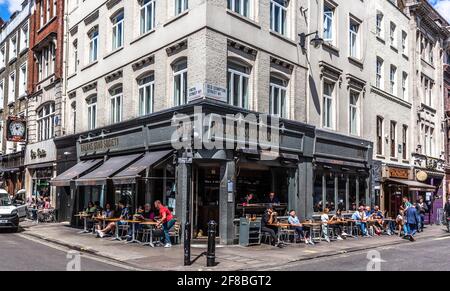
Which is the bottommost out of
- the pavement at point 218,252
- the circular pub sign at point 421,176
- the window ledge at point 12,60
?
the pavement at point 218,252

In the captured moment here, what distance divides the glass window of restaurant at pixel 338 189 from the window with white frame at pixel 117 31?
35.1 ft

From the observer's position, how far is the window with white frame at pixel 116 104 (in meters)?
21.4

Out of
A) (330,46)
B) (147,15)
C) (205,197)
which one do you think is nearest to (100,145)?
(147,15)

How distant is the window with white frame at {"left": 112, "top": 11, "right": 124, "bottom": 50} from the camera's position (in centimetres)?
2136

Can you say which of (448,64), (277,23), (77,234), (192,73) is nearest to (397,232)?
(277,23)

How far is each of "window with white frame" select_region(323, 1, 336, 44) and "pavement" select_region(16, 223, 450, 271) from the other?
965 centimetres

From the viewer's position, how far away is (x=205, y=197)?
17.1m

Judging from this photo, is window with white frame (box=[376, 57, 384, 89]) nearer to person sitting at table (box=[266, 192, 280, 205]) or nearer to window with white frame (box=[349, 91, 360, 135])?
window with white frame (box=[349, 91, 360, 135])

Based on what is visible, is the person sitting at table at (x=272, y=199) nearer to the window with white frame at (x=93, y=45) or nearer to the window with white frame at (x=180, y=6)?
the window with white frame at (x=180, y=6)

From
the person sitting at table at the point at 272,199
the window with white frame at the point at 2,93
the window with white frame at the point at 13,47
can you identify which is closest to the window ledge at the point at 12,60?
the window with white frame at the point at 13,47

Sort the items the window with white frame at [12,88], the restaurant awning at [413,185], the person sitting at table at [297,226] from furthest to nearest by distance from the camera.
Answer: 1. the window with white frame at [12,88]
2. the restaurant awning at [413,185]
3. the person sitting at table at [297,226]

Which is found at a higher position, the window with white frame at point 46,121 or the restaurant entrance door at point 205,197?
the window with white frame at point 46,121
